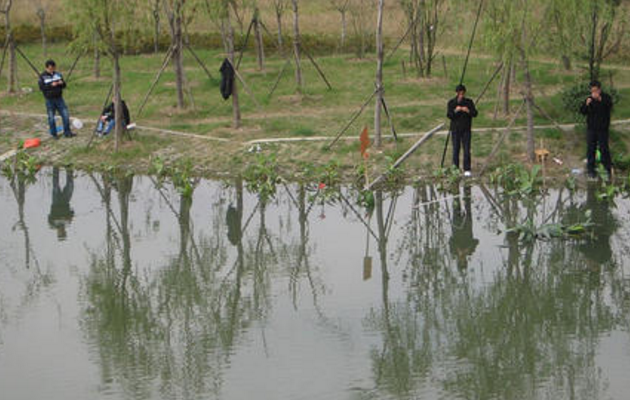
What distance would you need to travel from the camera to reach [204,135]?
24828mm

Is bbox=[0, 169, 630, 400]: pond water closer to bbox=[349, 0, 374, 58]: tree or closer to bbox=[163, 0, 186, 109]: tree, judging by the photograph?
bbox=[163, 0, 186, 109]: tree

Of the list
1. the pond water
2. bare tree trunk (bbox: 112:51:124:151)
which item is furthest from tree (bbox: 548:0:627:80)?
bare tree trunk (bbox: 112:51:124:151)

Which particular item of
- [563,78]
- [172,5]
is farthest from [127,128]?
[563,78]

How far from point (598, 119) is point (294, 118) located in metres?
7.21

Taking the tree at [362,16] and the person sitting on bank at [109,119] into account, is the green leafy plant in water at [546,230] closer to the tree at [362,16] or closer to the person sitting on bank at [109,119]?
the person sitting on bank at [109,119]

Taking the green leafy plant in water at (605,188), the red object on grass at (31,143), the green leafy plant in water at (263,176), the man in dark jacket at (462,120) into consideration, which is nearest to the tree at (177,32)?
the red object on grass at (31,143)

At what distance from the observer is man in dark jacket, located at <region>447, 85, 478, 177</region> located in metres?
21.0

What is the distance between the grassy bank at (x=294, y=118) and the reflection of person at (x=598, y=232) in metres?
2.01

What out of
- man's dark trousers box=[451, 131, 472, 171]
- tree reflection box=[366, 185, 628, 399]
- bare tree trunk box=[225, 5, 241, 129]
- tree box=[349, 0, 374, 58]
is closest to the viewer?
tree reflection box=[366, 185, 628, 399]

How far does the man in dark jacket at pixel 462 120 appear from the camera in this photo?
829 inches

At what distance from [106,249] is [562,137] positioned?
900 centimetres

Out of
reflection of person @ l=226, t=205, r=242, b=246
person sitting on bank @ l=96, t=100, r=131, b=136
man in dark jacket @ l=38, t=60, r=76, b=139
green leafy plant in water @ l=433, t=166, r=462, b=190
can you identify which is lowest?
reflection of person @ l=226, t=205, r=242, b=246

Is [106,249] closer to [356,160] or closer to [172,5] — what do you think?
[356,160]

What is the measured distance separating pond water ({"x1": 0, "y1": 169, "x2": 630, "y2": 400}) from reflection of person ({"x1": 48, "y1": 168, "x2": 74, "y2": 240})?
0.08 meters
